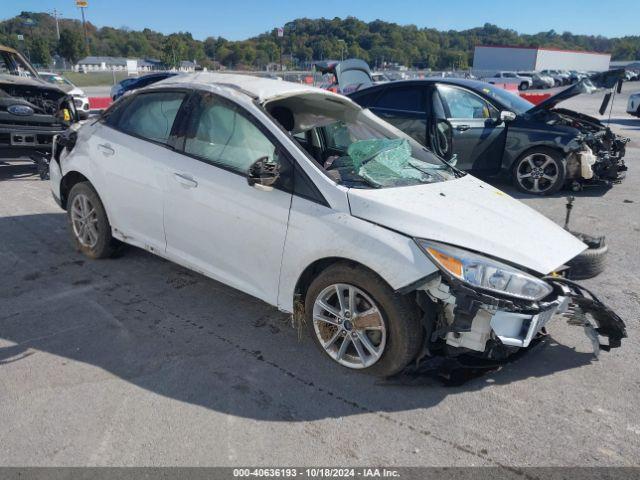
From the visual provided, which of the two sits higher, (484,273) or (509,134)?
(509,134)

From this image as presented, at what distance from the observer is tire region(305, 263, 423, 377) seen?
292 cm

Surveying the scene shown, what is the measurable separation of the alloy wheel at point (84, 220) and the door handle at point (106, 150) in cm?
50

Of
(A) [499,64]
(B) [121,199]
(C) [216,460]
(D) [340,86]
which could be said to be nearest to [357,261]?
(C) [216,460]

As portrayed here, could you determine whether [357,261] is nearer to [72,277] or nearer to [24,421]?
[24,421]

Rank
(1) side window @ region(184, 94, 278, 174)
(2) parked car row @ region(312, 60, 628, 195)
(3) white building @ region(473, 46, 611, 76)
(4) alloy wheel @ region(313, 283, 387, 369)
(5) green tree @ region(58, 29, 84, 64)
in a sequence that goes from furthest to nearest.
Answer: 1. (3) white building @ region(473, 46, 611, 76)
2. (5) green tree @ region(58, 29, 84, 64)
3. (2) parked car row @ region(312, 60, 628, 195)
4. (1) side window @ region(184, 94, 278, 174)
5. (4) alloy wheel @ region(313, 283, 387, 369)

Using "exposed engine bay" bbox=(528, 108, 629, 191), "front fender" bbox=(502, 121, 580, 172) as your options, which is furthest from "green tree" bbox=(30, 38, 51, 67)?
"exposed engine bay" bbox=(528, 108, 629, 191)

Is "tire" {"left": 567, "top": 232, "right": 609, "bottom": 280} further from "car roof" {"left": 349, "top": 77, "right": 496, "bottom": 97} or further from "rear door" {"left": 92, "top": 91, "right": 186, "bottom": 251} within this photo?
"car roof" {"left": 349, "top": 77, "right": 496, "bottom": 97}

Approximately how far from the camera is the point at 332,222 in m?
3.11

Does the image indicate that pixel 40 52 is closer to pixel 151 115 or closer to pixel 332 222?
pixel 151 115

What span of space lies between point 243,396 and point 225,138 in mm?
1825

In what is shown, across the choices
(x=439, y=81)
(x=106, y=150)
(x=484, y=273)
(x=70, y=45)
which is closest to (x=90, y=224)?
(x=106, y=150)

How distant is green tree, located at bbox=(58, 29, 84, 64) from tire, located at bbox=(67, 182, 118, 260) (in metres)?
87.1

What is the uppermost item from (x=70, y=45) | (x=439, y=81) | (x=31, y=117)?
(x=70, y=45)

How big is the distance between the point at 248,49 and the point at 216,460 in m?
116
